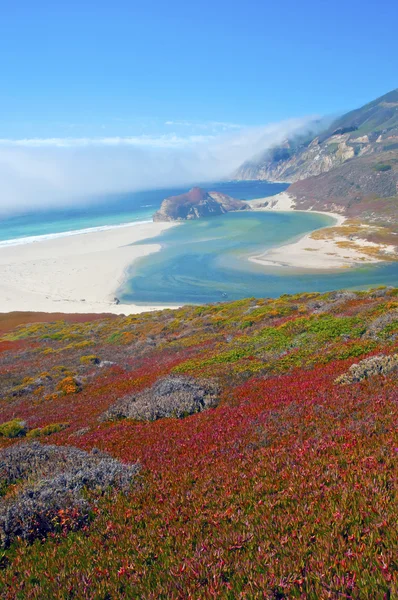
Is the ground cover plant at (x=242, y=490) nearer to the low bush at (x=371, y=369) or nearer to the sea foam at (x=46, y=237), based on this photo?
the low bush at (x=371, y=369)

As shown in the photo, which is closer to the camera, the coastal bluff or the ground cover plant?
the ground cover plant

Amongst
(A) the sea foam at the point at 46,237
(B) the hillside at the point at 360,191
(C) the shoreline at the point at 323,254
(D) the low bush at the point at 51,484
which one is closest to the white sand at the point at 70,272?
(A) the sea foam at the point at 46,237

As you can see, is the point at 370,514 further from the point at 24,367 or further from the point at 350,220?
the point at 350,220

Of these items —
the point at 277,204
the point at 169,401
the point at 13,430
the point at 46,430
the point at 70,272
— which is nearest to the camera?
the point at 169,401

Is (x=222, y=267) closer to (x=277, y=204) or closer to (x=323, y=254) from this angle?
(x=323, y=254)

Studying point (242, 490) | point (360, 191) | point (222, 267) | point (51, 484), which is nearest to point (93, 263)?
point (222, 267)

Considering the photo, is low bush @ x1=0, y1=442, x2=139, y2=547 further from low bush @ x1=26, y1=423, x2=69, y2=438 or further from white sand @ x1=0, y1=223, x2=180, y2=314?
white sand @ x1=0, y1=223, x2=180, y2=314

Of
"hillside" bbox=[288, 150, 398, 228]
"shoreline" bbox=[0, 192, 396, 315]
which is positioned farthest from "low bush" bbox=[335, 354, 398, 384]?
"hillside" bbox=[288, 150, 398, 228]
